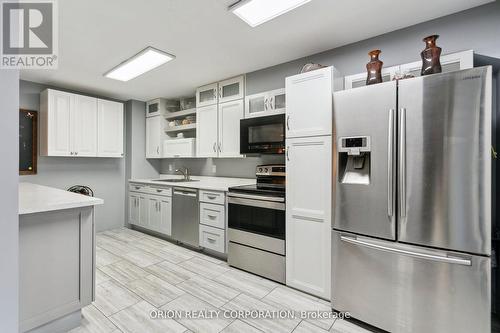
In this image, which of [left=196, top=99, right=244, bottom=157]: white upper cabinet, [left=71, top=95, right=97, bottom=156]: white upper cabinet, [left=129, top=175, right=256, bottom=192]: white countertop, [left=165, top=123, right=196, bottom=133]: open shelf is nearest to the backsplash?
[left=129, top=175, right=256, bottom=192]: white countertop

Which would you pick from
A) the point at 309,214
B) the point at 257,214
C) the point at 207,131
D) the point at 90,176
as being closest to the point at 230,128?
the point at 207,131

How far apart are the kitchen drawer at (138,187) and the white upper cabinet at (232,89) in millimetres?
1999

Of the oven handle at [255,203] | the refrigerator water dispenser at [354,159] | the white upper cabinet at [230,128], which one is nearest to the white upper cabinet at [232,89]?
the white upper cabinet at [230,128]

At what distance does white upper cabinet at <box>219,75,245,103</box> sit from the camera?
320cm

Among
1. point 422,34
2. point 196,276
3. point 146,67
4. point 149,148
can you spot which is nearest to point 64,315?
point 196,276

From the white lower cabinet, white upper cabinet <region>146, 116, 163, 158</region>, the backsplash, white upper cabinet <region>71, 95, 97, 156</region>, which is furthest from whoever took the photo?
white upper cabinet <region>146, 116, 163, 158</region>

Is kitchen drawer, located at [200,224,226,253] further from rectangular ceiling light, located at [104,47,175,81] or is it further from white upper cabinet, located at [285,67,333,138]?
rectangular ceiling light, located at [104,47,175,81]

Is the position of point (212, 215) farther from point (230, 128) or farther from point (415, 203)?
point (415, 203)

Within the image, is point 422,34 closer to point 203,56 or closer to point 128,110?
point 203,56

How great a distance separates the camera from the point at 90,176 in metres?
4.02

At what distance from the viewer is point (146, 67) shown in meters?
2.92

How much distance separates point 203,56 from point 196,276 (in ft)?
8.10

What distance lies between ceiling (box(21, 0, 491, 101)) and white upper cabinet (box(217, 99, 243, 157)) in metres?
0.47

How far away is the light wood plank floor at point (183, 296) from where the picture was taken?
174cm
